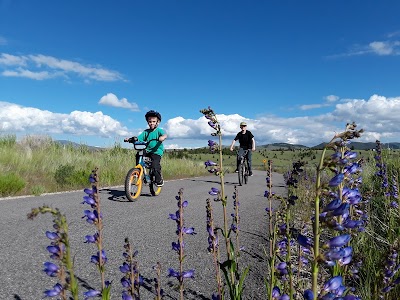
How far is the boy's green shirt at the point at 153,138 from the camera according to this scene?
10281 mm

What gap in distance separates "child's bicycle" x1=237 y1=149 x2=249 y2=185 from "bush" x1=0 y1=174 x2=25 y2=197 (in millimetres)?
7987

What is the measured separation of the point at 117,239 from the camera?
503 cm

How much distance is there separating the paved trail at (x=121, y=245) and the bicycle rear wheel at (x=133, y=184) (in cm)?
32

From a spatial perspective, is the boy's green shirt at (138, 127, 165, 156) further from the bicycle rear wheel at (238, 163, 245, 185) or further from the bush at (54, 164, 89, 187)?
the bicycle rear wheel at (238, 163, 245, 185)

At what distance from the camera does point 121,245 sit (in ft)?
15.5

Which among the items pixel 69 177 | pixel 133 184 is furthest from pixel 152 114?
pixel 69 177

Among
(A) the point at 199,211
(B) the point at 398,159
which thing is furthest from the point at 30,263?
(B) the point at 398,159

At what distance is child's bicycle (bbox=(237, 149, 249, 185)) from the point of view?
14.5 metres

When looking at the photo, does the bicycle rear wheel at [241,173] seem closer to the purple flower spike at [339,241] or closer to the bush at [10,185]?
the bush at [10,185]

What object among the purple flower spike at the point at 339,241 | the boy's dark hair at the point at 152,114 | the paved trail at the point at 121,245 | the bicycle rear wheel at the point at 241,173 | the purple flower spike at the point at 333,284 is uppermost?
the boy's dark hair at the point at 152,114

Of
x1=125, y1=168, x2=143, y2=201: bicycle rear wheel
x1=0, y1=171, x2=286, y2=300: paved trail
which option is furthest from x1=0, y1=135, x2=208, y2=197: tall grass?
x1=125, y1=168, x2=143, y2=201: bicycle rear wheel

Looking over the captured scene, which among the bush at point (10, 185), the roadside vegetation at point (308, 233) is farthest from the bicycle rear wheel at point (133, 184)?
the bush at point (10, 185)

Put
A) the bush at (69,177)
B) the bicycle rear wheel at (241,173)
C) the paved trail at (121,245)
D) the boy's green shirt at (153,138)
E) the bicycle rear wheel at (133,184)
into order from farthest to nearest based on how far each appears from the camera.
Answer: the bicycle rear wheel at (241,173) → the bush at (69,177) → the boy's green shirt at (153,138) → the bicycle rear wheel at (133,184) → the paved trail at (121,245)

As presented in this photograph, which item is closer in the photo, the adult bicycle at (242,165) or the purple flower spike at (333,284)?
the purple flower spike at (333,284)
